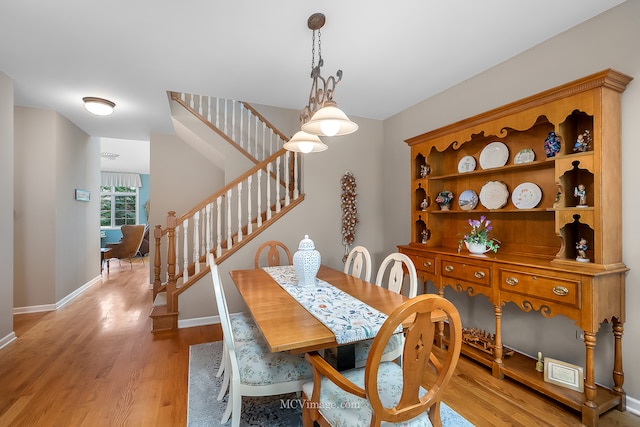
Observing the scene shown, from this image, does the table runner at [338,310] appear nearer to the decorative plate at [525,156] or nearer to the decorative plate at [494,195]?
the decorative plate at [494,195]

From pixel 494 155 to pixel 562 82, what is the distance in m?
0.67

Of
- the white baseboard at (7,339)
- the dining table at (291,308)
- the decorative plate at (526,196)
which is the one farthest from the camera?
the white baseboard at (7,339)

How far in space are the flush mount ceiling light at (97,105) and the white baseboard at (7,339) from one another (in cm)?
245

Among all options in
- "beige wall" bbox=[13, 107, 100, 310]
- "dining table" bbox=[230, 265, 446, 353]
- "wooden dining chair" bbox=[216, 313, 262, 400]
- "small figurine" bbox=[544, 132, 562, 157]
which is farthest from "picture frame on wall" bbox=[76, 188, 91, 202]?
"small figurine" bbox=[544, 132, 562, 157]

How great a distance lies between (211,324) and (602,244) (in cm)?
350

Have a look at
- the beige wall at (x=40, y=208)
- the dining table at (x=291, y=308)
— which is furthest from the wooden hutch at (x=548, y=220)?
the beige wall at (x=40, y=208)

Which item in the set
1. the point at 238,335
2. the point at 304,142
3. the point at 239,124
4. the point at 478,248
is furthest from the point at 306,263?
the point at 239,124

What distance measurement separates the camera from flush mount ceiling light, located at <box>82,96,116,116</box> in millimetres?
3389

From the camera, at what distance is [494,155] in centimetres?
263

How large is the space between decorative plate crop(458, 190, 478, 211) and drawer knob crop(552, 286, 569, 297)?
106 cm

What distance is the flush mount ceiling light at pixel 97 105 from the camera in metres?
3.39

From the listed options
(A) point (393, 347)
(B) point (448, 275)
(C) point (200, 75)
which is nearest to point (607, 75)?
(B) point (448, 275)

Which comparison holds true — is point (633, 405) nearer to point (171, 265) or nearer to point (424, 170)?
point (424, 170)

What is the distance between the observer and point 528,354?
2416mm
